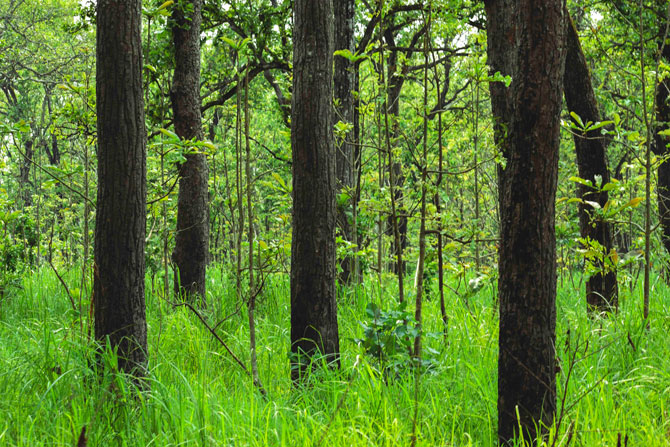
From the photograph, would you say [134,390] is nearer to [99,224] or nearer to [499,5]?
[99,224]

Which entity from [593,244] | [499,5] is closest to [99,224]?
[499,5]

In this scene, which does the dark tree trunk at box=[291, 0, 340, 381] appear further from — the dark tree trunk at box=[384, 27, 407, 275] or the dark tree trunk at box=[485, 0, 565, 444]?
the dark tree trunk at box=[485, 0, 565, 444]

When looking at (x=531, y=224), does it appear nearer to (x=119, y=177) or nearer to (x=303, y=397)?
(x=303, y=397)

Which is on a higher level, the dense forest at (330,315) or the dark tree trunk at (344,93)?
the dark tree trunk at (344,93)

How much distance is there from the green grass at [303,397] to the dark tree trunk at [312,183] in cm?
39

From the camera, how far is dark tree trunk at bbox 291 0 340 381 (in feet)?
12.9

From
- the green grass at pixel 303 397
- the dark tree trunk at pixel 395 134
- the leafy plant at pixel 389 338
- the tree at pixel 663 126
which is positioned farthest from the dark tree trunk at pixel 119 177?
the tree at pixel 663 126

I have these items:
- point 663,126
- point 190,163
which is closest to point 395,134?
point 190,163

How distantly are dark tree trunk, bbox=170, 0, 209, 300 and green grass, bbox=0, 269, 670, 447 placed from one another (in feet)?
6.19

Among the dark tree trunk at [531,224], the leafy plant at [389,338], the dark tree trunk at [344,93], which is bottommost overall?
the leafy plant at [389,338]

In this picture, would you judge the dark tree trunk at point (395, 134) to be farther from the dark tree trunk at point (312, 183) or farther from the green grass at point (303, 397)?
the green grass at point (303, 397)

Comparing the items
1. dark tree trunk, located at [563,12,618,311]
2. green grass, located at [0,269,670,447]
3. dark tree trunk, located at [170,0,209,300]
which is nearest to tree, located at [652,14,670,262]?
dark tree trunk, located at [563,12,618,311]

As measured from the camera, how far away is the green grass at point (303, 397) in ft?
9.46

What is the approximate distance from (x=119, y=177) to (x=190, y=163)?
325 cm
